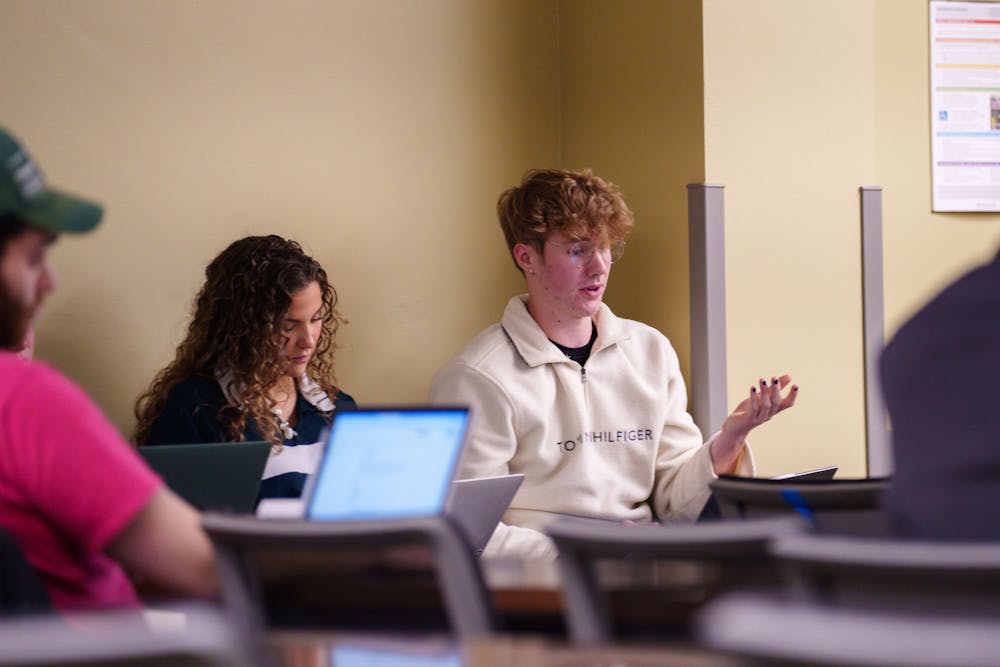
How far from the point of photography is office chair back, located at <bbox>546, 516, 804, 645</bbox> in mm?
1334

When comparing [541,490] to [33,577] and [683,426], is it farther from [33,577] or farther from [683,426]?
[33,577]

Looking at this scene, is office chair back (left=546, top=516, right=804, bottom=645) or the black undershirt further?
the black undershirt

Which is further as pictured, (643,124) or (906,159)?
(906,159)

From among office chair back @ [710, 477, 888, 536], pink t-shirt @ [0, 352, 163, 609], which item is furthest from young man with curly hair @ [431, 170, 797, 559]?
pink t-shirt @ [0, 352, 163, 609]

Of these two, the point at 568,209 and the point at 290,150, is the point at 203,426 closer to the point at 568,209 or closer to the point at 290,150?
the point at 290,150

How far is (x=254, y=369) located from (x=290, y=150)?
0.80 m

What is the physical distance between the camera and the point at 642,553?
1373 millimetres

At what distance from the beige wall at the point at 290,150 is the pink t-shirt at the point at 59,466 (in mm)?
1844

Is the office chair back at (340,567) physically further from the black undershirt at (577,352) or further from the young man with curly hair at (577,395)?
the black undershirt at (577,352)

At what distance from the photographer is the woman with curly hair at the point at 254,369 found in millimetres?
3121

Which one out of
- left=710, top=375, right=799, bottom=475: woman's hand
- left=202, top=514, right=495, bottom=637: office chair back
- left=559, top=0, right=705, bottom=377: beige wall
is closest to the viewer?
left=202, top=514, right=495, bottom=637: office chair back

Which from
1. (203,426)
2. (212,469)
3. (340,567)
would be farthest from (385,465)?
(203,426)

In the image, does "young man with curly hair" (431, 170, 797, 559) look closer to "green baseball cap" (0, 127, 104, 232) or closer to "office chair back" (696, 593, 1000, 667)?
"green baseball cap" (0, 127, 104, 232)

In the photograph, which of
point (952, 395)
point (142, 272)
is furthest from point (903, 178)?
point (952, 395)
